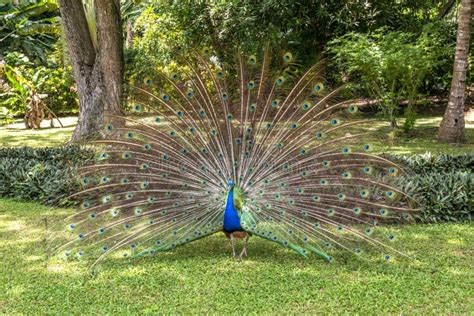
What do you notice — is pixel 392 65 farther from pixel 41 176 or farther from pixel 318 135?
pixel 41 176

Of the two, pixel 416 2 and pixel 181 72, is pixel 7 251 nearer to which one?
pixel 181 72

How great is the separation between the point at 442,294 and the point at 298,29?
12.1 metres

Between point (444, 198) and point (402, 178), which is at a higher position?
point (402, 178)

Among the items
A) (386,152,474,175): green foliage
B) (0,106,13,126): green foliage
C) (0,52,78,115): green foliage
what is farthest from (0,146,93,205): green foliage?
(0,52,78,115): green foliage

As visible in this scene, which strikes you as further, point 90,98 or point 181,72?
point 90,98

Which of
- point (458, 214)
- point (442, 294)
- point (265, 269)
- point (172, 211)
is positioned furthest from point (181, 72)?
point (458, 214)

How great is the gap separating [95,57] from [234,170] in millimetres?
6889

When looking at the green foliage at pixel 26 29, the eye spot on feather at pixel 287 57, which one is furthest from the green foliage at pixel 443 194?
the green foliage at pixel 26 29

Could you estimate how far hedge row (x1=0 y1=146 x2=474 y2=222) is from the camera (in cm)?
623

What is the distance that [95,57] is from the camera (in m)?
10.7

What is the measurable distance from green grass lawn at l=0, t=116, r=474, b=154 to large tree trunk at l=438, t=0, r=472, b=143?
29 centimetres

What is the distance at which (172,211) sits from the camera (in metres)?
4.84

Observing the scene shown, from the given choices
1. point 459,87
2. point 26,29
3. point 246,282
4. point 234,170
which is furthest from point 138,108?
point 26,29

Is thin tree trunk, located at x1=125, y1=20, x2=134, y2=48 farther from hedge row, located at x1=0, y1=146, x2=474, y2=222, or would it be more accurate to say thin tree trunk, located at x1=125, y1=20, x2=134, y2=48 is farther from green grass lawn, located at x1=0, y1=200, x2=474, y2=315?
green grass lawn, located at x1=0, y1=200, x2=474, y2=315
